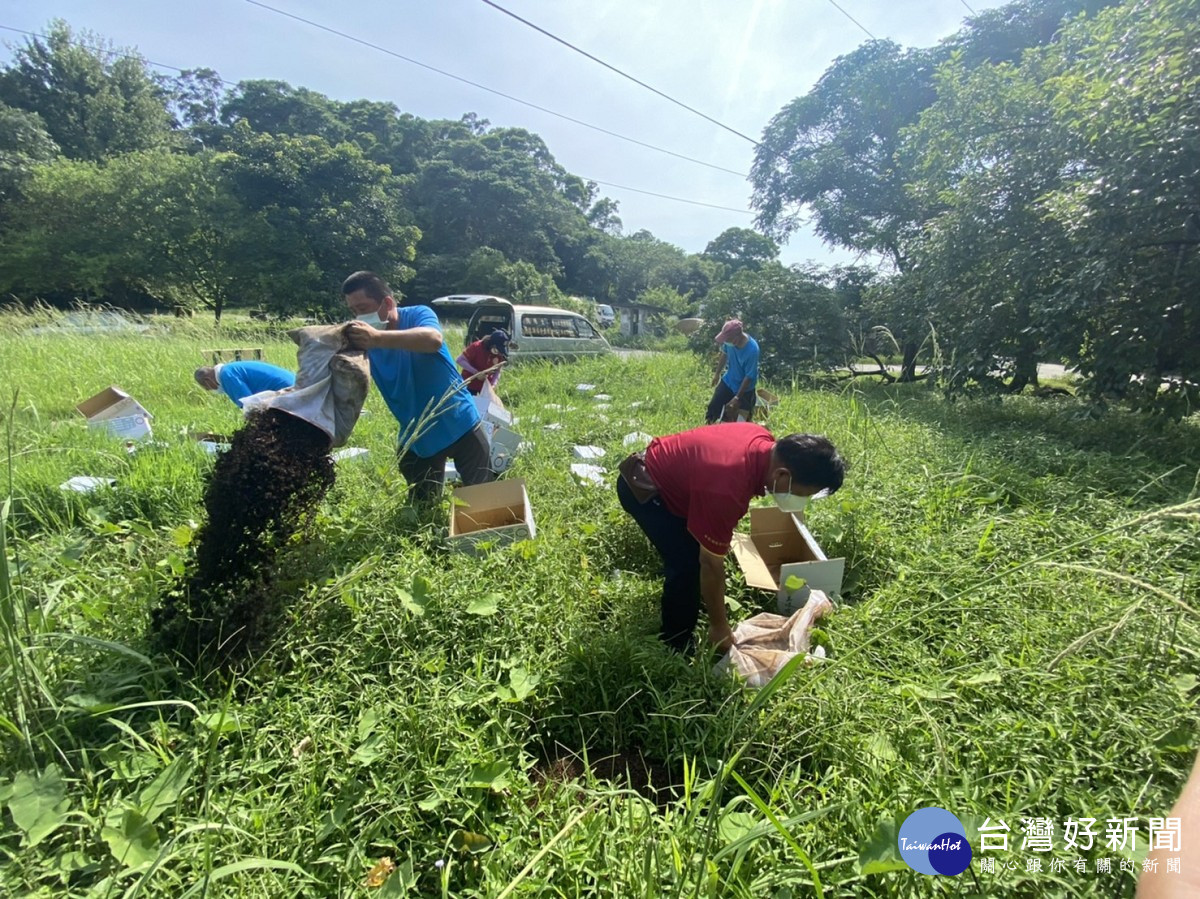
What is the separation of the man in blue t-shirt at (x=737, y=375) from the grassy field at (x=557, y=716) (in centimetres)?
216

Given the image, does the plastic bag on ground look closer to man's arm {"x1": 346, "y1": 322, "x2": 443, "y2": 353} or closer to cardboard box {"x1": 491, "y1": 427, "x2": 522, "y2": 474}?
man's arm {"x1": 346, "y1": 322, "x2": 443, "y2": 353}

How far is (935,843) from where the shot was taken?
1.09 m

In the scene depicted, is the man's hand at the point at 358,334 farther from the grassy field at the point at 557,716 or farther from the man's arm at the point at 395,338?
the grassy field at the point at 557,716

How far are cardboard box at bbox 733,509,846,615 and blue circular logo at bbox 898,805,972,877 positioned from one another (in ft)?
3.64

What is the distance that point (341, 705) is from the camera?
160 cm

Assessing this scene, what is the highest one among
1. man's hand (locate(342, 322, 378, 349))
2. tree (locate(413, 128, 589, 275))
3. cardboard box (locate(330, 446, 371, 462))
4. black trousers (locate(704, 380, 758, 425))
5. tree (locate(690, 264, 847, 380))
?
tree (locate(413, 128, 589, 275))

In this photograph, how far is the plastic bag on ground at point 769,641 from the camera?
71.6 inches

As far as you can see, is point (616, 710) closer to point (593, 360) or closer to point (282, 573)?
point (282, 573)

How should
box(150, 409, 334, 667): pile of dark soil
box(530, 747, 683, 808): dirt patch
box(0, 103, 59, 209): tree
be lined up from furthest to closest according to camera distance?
box(0, 103, 59, 209): tree
box(150, 409, 334, 667): pile of dark soil
box(530, 747, 683, 808): dirt patch

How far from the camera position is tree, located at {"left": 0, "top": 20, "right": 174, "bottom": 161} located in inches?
763

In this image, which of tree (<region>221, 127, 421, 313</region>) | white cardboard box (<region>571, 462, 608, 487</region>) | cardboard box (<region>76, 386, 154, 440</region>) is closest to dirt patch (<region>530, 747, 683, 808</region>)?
white cardboard box (<region>571, 462, 608, 487</region>)

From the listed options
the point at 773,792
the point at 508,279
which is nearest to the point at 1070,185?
the point at 773,792

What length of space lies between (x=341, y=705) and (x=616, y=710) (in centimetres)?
91

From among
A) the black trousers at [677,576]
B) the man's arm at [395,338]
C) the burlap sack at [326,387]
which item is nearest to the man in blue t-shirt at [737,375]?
the black trousers at [677,576]
